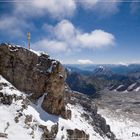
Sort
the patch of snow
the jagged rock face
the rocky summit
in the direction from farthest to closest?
the jagged rock face, the patch of snow, the rocky summit

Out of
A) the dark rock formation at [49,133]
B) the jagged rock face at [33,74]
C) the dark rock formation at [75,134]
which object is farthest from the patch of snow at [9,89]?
the dark rock formation at [75,134]

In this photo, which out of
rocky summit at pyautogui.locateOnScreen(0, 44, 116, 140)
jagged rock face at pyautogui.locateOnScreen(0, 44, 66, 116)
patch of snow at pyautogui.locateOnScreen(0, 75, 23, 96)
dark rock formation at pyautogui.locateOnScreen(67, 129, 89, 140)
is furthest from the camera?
jagged rock face at pyautogui.locateOnScreen(0, 44, 66, 116)

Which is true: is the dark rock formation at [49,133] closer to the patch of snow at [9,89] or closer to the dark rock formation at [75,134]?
the dark rock formation at [75,134]

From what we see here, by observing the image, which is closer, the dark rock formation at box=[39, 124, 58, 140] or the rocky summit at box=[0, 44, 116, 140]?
the dark rock formation at box=[39, 124, 58, 140]

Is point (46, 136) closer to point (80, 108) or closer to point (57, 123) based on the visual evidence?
point (57, 123)

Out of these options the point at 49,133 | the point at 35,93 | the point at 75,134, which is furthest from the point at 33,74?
the point at 49,133

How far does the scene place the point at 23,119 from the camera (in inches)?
2886

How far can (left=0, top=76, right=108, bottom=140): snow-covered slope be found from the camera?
69.6 metres

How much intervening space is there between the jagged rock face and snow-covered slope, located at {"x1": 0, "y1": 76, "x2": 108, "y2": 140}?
2.73 meters

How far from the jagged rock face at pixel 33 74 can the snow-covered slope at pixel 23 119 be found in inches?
107

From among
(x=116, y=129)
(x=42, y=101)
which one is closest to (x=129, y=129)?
(x=116, y=129)

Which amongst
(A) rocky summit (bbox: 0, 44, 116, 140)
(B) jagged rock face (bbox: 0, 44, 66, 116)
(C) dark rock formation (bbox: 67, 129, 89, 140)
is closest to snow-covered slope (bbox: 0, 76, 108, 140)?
(A) rocky summit (bbox: 0, 44, 116, 140)

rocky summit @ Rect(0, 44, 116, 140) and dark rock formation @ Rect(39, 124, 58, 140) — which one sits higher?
rocky summit @ Rect(0, 44, 116, 140)

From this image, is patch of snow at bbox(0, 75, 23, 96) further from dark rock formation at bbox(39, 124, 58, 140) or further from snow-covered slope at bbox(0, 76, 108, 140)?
dark rock formation at bbox(39, 124, 58, 140)
